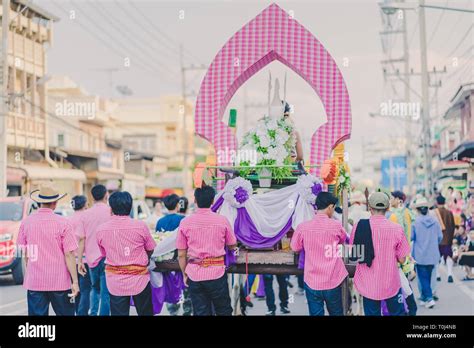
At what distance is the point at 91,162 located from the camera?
136ft

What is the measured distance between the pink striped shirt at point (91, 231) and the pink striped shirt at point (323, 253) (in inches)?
123

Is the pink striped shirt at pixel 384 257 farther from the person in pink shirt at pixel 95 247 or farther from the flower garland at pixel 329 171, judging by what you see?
the person in pink shirt at pixel 95 247

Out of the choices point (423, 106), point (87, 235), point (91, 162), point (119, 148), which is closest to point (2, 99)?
point (87, 235)

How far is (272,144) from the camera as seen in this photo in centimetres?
873

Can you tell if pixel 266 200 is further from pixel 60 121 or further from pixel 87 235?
pixel 60 121

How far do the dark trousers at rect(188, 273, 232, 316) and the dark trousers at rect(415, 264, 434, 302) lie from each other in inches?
207

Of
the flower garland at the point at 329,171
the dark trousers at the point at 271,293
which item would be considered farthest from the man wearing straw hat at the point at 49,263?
the dark trousers at the point at 271,293

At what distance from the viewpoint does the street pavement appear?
438 inches

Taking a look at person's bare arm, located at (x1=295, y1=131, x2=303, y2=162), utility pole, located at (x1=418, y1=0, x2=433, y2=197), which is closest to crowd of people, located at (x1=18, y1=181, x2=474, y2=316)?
person's bare arm, located at (x1=295, y1=131, x2=303, y2=162)

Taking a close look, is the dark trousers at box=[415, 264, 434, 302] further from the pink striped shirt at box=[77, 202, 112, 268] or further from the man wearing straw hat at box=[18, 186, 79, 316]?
the man wearing straw hat at box=[18, 186, 79, 316]

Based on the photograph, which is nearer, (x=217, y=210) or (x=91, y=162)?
(x=217, y=210)

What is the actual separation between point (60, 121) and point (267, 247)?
31987 millimetres
